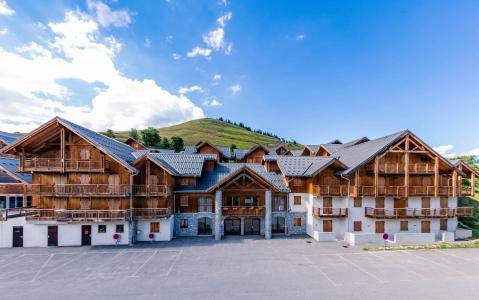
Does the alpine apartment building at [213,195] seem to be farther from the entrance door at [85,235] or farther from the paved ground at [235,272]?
the paved ground at [235,272]

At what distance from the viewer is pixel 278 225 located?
3130 cm

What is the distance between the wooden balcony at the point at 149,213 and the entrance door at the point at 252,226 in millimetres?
10610

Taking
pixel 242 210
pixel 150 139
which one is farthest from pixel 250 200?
pixel 150 139

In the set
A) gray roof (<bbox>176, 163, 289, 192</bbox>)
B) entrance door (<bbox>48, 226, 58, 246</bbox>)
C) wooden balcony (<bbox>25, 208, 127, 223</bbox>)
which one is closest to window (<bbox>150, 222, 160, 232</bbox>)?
wooden balcony (<bbox>25, 208, 127, 223</bbox>)

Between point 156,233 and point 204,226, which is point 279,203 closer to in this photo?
point 204,226

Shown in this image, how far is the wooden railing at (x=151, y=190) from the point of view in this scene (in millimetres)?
27047

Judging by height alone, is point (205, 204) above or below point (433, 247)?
above

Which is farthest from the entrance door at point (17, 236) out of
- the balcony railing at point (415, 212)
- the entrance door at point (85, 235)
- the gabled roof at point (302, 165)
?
the balcony railing at point (415, 212)

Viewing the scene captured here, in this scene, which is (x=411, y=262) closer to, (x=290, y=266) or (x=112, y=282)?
(x=290, y=266)

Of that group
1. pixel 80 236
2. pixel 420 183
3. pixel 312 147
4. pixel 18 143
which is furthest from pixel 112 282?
pixel 312 147

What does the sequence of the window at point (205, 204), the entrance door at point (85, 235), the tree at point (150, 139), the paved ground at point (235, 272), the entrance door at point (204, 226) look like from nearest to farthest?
the paved ground at point (235, 272)
the entrance door at point (85, 235)
the window at point (205, 204)
the entrance door at point (204, 226)
the tree at point (150, 139)

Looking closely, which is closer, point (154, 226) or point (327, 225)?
point (154, 226)

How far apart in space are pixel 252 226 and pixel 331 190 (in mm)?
11425

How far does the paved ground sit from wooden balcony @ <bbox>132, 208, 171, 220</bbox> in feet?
10.5
